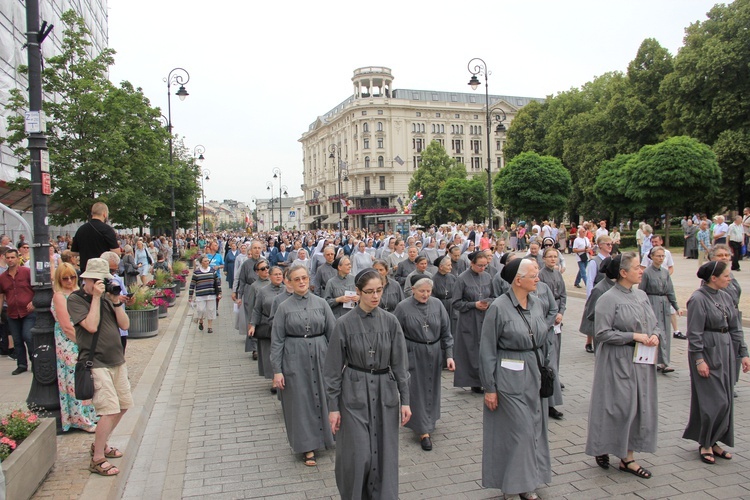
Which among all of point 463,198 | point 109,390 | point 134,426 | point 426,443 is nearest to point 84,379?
point 109,390

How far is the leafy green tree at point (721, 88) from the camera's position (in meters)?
35.3

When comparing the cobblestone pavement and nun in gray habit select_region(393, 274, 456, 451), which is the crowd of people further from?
the cobblestone pavement

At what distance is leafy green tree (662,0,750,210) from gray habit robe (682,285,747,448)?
112 feet

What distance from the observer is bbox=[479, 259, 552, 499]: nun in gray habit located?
15.3ft

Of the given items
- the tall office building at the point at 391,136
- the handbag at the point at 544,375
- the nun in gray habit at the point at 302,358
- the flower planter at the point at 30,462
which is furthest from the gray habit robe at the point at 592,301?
the tall office building at the point at 391,136

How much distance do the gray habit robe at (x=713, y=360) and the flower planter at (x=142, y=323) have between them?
10.3 metres

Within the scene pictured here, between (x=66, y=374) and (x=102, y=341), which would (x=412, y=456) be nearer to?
(x=102, y=341)

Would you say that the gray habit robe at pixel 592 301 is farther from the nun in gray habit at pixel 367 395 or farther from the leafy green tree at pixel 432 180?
the leafy green tree at pixel 432 180

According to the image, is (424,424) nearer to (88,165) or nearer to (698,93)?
(88,165)

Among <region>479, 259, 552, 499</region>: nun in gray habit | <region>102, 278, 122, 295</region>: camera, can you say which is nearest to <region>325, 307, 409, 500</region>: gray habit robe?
<region>479, 259, 552, 499</region>: nun in gray habit

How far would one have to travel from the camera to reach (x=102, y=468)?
A: 5254 mm

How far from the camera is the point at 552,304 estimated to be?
6945mm

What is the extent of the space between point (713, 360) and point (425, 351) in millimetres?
2788

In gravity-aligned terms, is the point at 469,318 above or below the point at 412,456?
above
